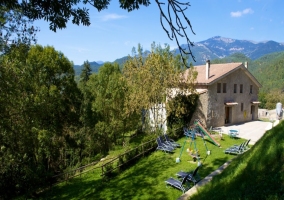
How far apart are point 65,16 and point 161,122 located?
64.7 feet

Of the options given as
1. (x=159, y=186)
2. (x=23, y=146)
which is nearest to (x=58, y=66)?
(x=23, y=146)

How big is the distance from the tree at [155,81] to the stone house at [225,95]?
2.86 metres

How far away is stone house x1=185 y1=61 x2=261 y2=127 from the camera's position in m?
23.8

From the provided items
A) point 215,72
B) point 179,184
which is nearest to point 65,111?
point 179,184

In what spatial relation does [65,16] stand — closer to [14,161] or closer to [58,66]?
[14,161]

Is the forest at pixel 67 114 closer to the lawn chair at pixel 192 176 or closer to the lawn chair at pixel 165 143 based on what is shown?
the lawn chair at pixel 165 143

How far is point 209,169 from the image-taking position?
40.8ft

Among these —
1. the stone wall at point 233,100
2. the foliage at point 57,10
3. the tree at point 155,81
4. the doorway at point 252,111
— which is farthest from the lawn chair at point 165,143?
the doorway at point 252,111

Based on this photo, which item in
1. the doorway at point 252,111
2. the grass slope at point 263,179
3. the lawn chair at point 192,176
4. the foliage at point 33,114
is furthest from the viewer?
the doorway at point 252,111

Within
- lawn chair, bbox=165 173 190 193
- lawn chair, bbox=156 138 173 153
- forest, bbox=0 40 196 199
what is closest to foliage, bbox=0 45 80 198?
forest, bbox=0 40 196 199

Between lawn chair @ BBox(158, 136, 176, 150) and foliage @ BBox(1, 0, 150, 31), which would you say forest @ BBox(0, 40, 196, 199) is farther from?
foliage @ BBox(1, 0, 150, 31)

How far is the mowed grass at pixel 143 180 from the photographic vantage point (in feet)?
35.9

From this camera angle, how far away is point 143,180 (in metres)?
12.4

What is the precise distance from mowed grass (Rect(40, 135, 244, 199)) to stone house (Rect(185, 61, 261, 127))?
7.48m
